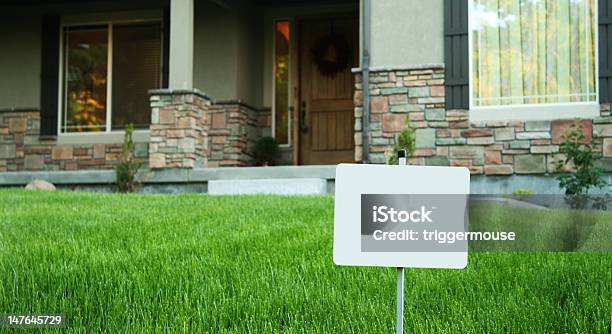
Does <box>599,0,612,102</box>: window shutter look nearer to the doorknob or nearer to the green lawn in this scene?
the doorknob

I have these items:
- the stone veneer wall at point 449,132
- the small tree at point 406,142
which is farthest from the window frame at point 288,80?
the small tree at point 406,142

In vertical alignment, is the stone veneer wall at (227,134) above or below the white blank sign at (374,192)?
above

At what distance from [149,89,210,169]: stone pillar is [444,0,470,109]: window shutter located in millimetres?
3073

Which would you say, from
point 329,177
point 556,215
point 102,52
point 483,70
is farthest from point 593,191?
point 102,52

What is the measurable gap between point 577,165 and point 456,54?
188 cm

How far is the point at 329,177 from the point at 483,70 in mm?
2065

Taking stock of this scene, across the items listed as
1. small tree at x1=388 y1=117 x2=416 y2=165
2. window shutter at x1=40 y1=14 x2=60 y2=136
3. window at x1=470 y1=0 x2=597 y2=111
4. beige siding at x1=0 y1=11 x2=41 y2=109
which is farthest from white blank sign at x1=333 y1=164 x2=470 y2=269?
beige siding at x1=0 y1=11 x2=41 y2=109

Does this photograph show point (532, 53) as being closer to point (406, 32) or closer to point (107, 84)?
point (406, 32)

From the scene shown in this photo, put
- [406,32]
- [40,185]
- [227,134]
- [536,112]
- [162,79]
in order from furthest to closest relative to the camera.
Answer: [162,79] → [227,134] → [40,185] → [406,32] → [536,112]

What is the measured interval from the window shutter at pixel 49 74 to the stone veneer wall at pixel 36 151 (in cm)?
14

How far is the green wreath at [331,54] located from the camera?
11.3m

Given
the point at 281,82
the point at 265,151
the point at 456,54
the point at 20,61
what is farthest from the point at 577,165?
the point at 20,61

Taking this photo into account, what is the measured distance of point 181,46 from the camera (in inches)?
373

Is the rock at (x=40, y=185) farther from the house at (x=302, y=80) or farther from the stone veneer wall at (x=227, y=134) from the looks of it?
the stone veneer wall at (x=227, y=134)
